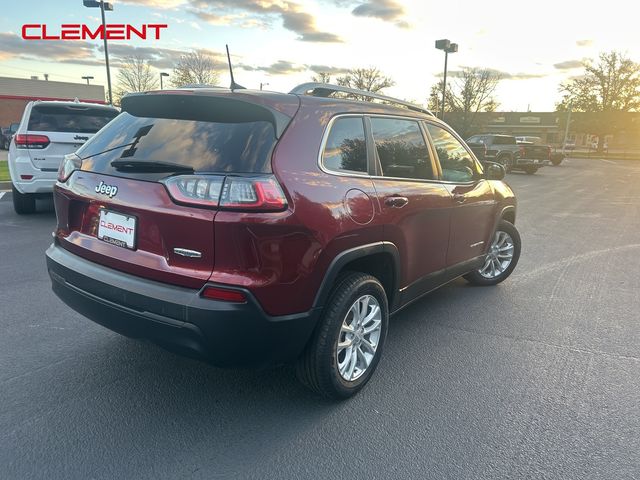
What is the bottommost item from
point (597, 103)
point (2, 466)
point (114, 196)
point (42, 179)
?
point (2, 466)

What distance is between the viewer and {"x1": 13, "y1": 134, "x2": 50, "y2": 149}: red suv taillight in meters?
7.14

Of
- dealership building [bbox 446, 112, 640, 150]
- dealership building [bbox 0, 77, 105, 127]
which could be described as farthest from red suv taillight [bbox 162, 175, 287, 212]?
dealership building [bbox 0, 77, 105, 127]

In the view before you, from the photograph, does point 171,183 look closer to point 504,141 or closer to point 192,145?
point 192,145

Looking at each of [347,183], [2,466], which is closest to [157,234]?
[347,183]

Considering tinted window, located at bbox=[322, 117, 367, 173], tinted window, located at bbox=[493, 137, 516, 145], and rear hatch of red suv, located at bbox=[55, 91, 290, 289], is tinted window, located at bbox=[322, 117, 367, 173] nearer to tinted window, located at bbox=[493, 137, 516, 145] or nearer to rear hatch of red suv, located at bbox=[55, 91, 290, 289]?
rear hatch of red suv, located at bbox=[55, 91, 290, 289]

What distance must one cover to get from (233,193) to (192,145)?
440mm

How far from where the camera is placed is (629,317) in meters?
4.31

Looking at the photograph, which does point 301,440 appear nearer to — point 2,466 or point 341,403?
point 341,403

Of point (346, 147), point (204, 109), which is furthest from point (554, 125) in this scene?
point (204, 109)

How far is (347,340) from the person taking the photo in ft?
9.48

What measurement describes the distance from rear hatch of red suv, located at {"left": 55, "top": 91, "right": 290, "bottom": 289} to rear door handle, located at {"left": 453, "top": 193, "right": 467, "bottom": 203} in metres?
1.84

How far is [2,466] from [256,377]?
1402 millimetres

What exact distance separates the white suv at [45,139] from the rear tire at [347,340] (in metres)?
5.86

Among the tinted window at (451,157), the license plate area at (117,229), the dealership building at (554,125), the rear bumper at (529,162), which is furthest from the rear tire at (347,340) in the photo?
the dealership building at (554,125)
